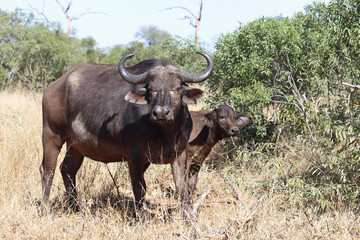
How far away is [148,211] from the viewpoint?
5395 mm

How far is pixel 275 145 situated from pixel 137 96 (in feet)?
8.34

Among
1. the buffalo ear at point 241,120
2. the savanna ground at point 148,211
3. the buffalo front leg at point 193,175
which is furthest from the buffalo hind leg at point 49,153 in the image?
the buffalo ear at point 241,120

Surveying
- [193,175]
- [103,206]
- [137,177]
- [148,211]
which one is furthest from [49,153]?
[193,175]

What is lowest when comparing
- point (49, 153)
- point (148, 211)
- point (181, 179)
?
point (148, 211)

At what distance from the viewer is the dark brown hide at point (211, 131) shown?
7258mm

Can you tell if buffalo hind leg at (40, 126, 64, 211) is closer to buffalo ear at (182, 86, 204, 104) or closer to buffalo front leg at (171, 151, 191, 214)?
buffalo front leg at (171, 151, 191, 214)

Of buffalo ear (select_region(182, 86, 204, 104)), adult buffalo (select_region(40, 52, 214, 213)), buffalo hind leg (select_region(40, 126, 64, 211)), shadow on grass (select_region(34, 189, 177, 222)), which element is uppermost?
buffalo ear (select_region(182, 86, 204, 104))

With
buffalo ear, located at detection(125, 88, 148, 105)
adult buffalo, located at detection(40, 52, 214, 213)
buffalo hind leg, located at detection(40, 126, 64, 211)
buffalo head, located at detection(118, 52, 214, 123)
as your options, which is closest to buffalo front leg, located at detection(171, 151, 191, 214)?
adult buffalo, located at detection(40, 52, 214, 213)

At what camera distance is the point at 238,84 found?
8.05m

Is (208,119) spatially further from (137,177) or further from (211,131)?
(137,177)

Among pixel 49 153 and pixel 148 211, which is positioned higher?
pixel 49 153

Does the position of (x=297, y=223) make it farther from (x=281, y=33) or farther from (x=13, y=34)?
(x=13, y=34)

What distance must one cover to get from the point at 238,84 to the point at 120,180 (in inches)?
108

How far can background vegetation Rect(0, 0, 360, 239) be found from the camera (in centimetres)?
503
